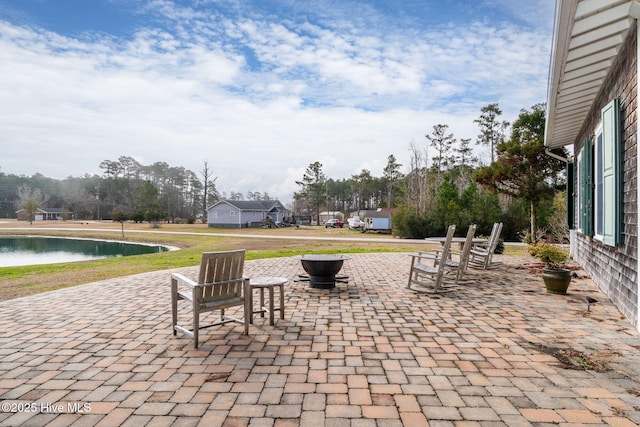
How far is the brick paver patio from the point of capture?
2.11 metres

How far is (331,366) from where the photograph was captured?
2783 mm

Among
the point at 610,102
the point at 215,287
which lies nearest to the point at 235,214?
the point at 215,287

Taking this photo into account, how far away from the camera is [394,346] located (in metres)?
3.24

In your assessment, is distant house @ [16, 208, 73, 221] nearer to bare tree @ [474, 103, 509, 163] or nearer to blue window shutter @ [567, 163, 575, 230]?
bare tree @ [474, 103, 509, 163]

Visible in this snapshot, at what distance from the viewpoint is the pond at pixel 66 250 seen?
16.2 meters

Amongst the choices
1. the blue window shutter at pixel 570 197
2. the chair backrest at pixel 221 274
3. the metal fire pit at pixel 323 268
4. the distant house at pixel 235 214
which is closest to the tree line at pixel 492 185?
the blue window shutter at pixel 570 197

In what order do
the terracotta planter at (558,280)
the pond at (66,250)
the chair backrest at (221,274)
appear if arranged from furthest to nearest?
the pond at (66,250) < the terracotta planter at (558,280) < the chair backrest at (221,274)

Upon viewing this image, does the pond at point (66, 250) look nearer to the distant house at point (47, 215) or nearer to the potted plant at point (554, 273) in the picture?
the potted plant at point (554, 273)

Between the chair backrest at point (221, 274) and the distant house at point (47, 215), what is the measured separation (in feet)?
202

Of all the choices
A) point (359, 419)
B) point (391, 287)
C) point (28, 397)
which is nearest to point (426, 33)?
point (391, 287)

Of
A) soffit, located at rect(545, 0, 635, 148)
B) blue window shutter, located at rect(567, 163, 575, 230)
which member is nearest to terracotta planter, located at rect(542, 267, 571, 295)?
soffit, located at rect(545, 0, 635, 148)

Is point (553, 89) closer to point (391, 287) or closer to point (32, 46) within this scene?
point (391, 287)

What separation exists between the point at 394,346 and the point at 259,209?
40.4 meters

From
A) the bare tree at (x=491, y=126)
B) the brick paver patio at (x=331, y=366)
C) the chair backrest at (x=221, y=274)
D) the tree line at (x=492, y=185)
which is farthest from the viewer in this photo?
the bare tree at (x=491, y=126)
